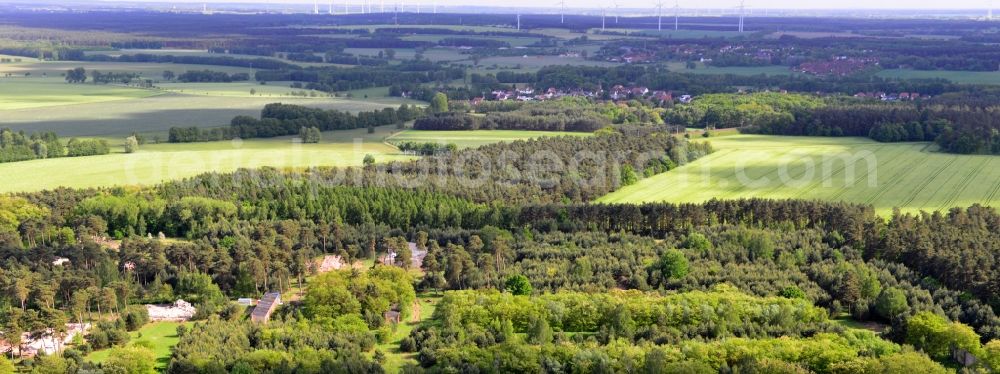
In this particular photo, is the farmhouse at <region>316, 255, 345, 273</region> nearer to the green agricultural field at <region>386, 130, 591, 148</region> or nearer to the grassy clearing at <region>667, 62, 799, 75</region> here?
the green agricultural field at <region>386, 130, 591, 148</region>

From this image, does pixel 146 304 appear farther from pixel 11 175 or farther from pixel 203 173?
pixel 11 175

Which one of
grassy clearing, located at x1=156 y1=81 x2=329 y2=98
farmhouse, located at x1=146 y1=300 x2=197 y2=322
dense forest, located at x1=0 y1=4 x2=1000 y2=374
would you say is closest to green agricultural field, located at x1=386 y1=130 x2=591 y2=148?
dense forest, located at x1=0 y1=4 x2=1000 y2=374

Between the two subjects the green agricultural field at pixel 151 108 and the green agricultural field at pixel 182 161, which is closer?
the green agricultural field at pixel 182 161

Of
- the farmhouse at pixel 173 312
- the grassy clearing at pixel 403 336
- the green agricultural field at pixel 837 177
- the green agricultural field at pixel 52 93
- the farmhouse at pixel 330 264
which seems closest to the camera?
the grassy clearing at pixel 403 336

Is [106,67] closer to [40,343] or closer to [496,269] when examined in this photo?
[496,269]

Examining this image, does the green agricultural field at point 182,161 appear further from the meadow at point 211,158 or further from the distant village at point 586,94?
the distant village at point 586,94

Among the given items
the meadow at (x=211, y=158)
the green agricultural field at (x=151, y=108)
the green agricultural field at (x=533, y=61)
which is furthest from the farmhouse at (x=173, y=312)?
the green agricultural field at (x=533, y=61)
